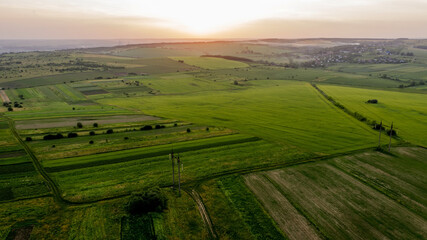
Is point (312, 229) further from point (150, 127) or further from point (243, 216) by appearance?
point (150, 127)

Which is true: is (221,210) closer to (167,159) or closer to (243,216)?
(243,216)

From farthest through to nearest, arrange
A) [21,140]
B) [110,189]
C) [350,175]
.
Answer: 1. [21,140]
2. [350,175]
3. [110,189]

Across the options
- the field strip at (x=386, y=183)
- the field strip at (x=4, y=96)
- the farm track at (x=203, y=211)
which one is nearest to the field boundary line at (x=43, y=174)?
the farm track at (x=203, y=211)

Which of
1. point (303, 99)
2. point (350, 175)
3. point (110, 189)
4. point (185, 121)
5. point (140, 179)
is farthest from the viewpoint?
point (303, 99)

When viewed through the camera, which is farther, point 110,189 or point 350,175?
point 350,175

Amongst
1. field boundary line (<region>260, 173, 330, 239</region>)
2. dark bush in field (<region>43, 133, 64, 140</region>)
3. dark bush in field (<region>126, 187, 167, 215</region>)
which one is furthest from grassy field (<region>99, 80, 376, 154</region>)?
dark bush in field (<region>126, 187, 167, 215</region>)

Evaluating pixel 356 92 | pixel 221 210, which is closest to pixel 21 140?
pixel 221 210
